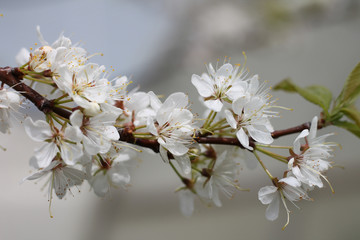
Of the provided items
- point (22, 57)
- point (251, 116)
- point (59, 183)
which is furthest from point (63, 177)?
point (251, 116)

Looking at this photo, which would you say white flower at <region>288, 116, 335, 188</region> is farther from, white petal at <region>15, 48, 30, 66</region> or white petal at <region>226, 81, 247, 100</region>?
white petal at <region>15, 48, 30, 66</region>

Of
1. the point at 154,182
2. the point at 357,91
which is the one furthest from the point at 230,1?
the point at 357,91

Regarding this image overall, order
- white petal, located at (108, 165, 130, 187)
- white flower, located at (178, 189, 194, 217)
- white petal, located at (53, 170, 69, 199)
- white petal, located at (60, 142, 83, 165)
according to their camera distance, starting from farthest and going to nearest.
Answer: white flower, located at (178, 189, 194, 217) → white petal, located at (108, 165, 130, 187) → white petal, located at (53, 170, 69, 199) → white petal, located at (60, 142, 83, 165)

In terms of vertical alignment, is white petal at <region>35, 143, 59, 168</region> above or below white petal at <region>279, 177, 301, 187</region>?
above

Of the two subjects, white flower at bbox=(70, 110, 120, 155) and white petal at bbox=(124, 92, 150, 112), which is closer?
white flower at bbox=(70, 110, 120, 155)

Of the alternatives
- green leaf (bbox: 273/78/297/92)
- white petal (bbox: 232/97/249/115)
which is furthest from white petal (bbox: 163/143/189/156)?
green leaf (bbox: 273/78/297/92)

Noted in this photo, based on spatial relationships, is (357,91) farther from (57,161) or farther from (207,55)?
(207,55)

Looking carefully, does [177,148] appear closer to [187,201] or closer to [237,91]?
[237,91]
